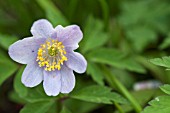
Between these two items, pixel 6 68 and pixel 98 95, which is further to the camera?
pixel 6 68

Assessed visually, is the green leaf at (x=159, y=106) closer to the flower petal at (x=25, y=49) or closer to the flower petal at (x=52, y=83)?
the flower petal at (x=52, y=83)

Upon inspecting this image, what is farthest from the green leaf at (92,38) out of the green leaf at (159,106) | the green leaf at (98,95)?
the green leaf at (159,106)

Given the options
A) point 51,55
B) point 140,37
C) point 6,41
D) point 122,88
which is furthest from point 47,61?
point 140,37

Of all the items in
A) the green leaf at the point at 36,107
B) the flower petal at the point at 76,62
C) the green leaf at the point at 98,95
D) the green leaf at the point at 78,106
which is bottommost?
the green leaf at the point at 78,106

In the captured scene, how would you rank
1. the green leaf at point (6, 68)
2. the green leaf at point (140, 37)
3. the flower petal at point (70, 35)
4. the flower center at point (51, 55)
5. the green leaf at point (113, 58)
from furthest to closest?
the green leaf at point (140, 37) → the green leaf at point (113, 58) → the green leaf at point (6, 68) → the flower center at point (51, 55) → the flower petal at point (70, 35)

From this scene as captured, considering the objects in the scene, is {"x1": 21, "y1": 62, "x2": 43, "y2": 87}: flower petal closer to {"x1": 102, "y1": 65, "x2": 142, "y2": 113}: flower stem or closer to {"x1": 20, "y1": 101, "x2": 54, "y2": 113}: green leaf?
{"x1": 20, "y1": 101, "x2": 54, "y2": 113}: green leaf

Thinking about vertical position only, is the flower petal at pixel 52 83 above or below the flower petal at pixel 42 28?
below

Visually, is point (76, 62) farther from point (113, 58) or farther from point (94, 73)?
point (113, 58)

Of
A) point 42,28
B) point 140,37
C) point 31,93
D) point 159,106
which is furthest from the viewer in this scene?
point 140,37

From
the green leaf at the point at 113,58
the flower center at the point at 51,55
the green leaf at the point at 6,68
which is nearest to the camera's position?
the flower center at the point at 51,55
